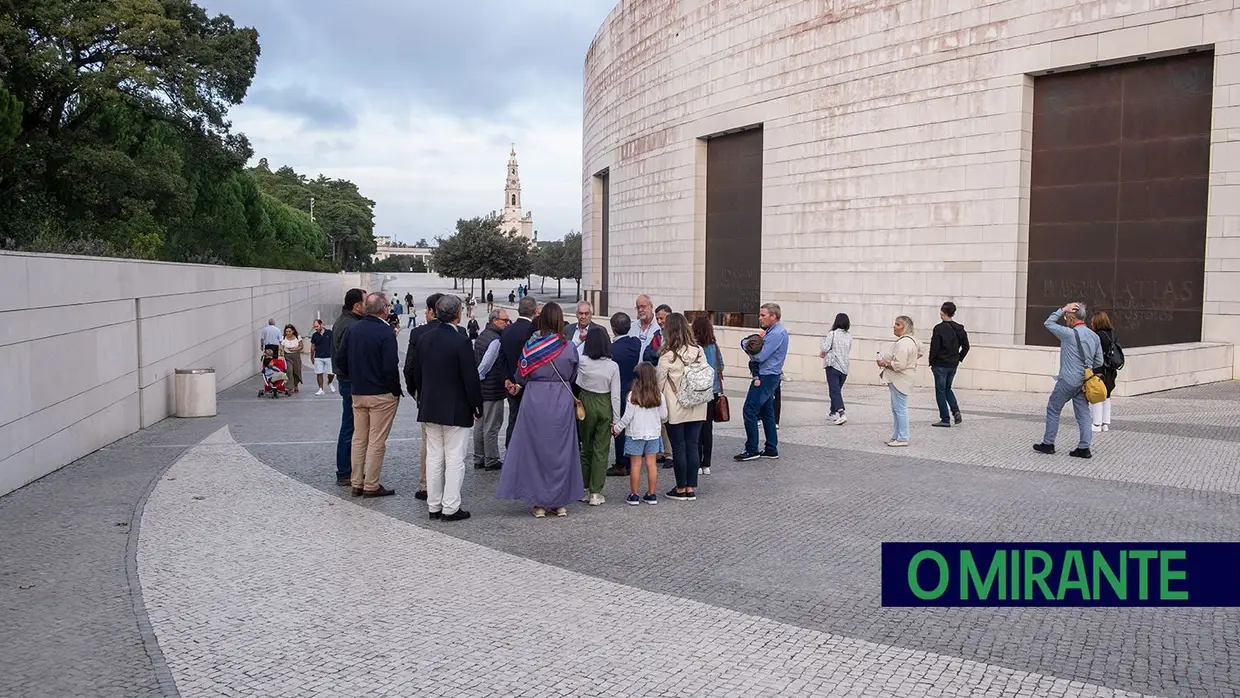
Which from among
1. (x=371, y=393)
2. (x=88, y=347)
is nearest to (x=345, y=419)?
(x=371, y=393)

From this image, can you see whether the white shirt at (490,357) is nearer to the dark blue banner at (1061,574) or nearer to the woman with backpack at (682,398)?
the woman with backpack at (682,398)

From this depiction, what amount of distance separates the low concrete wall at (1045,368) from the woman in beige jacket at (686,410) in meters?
9.16

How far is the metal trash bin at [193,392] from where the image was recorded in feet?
46.3

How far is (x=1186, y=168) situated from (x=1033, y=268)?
3.40 metres

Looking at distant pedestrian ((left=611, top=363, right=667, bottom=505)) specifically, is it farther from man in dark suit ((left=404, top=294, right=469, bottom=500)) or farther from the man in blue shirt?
the man in blue shirt

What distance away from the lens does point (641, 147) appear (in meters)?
33.0

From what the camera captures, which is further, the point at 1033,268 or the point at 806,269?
the point at 806,269

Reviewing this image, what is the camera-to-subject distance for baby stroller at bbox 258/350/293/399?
702 inches

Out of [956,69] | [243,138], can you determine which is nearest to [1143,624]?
→ [956,69]

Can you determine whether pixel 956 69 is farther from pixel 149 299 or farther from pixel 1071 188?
pixel 149 299

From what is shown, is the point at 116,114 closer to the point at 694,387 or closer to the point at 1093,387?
the point at 694,387

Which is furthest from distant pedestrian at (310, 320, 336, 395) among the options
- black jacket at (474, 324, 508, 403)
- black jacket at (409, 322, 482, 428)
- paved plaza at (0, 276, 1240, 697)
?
black jacket at (409, 322, 482, 428)

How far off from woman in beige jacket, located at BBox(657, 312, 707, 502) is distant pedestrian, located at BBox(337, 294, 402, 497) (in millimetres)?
2343

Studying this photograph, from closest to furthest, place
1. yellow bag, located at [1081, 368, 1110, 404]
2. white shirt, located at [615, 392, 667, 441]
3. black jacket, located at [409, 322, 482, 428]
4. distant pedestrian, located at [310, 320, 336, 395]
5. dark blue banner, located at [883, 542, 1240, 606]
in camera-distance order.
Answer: dark blue banner, located at [883, 542, 1240, 606]
black jacket, located at [409, 322, 482, 428]
white shirt, located at [615, 392, 667, 441]
yellow bag, located at [1081, 368, 1110, 404]
distant pedestrian, located at [310, 320, 336, 395]
